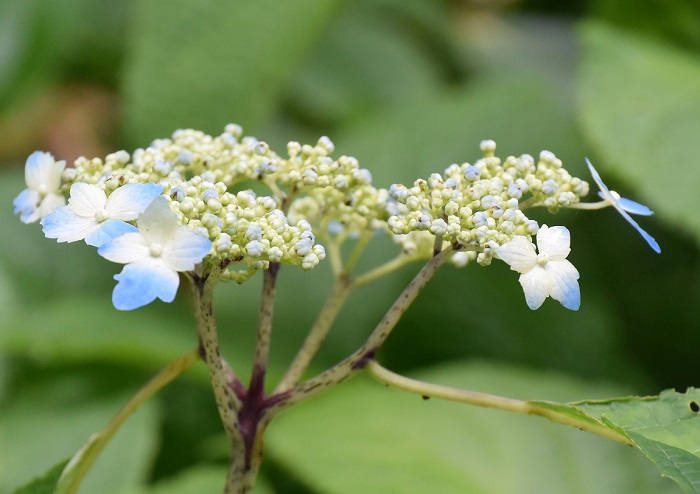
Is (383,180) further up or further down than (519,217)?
further down

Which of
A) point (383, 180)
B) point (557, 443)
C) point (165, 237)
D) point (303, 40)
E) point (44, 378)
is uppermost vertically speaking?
point (165, 237)

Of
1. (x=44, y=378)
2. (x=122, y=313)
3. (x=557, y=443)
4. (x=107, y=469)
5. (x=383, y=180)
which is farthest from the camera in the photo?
(x=383, y=180)

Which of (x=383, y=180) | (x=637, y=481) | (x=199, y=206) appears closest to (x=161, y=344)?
(x=383, y=180)

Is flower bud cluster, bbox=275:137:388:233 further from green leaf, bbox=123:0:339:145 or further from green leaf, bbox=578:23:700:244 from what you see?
green leaf, bbox=123:0:339:145

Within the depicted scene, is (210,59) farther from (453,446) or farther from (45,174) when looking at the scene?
(45,174)

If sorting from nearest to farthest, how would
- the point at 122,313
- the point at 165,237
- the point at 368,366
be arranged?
the point at 165,237 → the point at 368,366 → the point at 122,313

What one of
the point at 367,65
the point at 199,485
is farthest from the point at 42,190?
the point at 367,65

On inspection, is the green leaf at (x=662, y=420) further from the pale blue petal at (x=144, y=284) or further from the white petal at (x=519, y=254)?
the pale blue petal at (x=144, y=284)

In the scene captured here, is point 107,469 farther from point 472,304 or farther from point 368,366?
point 472,304
